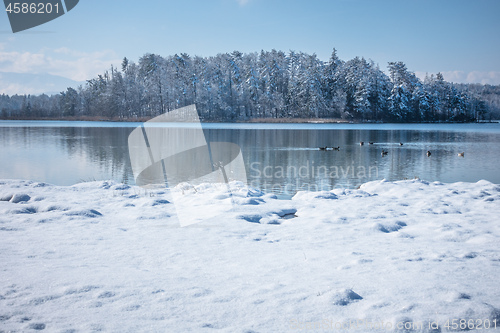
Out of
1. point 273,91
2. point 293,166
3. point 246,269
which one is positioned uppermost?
point 273,91

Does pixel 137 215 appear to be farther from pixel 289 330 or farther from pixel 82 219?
pixel 289 330

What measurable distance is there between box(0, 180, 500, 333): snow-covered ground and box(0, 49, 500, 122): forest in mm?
76858

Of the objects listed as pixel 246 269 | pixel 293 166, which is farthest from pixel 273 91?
pixel 246 269

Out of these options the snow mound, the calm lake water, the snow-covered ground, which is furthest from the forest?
the snow mound

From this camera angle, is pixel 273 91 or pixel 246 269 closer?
pixel 246 269

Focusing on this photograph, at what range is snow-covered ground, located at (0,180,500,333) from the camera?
334cm

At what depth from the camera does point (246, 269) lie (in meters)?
4.59

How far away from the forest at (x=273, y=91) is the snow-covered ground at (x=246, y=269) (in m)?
76.9

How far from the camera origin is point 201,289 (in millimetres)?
3916

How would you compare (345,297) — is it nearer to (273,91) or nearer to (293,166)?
(293,166)

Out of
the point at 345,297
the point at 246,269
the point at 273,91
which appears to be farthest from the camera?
the point at 273,91

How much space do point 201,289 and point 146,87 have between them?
8986 cm

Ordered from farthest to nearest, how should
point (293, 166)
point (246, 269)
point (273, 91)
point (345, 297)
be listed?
1. point (273, 91)
2. point (293, 166)
3. point (246, 269)
4. point (345, 297)

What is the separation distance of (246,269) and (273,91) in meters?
92.2
